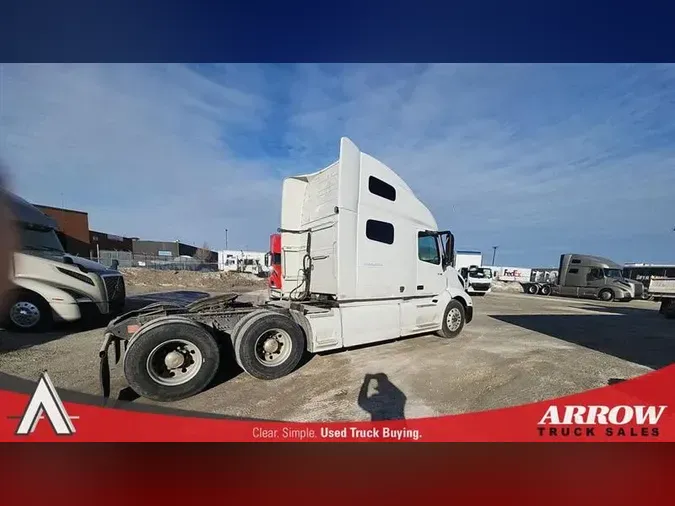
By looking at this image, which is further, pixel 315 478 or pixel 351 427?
pixel 351 427

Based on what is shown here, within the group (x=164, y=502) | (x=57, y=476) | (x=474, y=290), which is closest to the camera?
(x=164, y=502)

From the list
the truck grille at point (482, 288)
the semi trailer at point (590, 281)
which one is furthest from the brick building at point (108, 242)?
the truck grille at point (482, 288)

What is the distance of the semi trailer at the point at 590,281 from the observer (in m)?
2.18

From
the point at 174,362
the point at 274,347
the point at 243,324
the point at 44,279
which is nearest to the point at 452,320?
the point at 274,347

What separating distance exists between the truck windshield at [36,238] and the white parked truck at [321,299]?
89cm

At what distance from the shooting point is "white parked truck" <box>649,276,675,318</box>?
2.64m

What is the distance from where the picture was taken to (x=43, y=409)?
6.10 ft

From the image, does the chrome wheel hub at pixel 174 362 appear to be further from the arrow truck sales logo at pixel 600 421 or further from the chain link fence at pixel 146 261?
the arrow truck sales logo at pixel 600 421

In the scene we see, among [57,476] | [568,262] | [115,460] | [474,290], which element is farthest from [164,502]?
[474,290]

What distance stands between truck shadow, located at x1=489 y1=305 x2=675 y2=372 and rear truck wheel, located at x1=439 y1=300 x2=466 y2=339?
1247mm

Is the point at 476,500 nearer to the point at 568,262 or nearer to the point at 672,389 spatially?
the point at 672,389

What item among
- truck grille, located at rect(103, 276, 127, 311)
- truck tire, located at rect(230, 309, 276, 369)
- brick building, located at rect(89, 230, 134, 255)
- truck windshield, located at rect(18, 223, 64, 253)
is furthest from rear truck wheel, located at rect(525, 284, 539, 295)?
truck windshield, located at rect(18, 223, 64, 253)

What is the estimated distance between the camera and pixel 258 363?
2.85m

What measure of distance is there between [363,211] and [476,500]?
2.65 m
